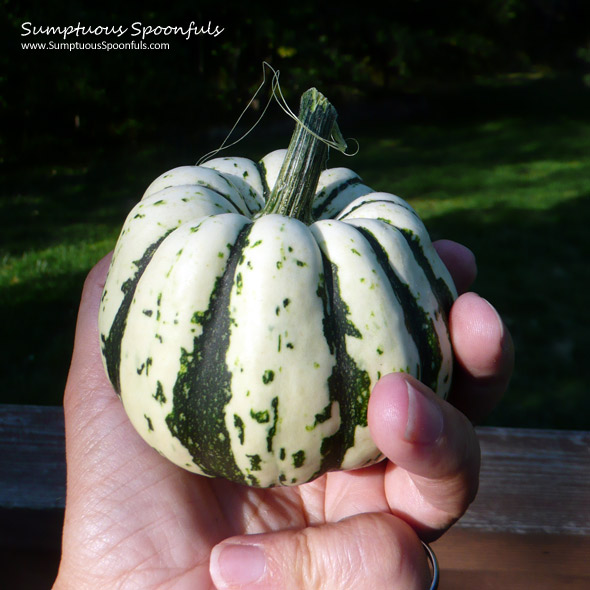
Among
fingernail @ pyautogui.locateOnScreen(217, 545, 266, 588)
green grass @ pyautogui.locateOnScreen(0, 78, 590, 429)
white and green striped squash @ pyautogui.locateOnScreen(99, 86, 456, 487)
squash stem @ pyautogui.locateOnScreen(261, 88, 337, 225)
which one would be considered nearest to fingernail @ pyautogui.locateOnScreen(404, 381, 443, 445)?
white and green striped squash @ pyautogui.locateOnScreen(99, 86, 456, 487)

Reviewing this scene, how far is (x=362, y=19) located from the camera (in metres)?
11.4

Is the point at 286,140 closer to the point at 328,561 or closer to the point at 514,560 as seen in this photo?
the point at 514,560

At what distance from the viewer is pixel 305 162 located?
6.52ft

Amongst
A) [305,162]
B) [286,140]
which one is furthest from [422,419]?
[286,140]

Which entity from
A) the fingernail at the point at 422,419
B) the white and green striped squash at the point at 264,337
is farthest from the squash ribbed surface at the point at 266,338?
the fingernail at the point at 422,419

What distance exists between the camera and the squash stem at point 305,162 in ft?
6.45

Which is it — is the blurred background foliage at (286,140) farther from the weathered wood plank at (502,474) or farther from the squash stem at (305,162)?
the squash stem at (305,162)

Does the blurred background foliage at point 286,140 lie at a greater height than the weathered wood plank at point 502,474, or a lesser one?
lesser

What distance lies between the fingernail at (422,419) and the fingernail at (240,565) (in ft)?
1.81

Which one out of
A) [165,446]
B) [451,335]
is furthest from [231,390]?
[451,335]

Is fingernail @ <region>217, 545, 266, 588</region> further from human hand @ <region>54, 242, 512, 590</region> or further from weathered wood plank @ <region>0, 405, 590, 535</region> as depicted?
weathered wood plank @ <region>0, 405, 590, 535</region>

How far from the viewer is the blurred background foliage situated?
507cm

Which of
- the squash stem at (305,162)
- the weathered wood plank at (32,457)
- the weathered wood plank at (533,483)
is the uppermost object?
the squash stem at (305,162)

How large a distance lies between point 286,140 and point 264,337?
29.0 ft
